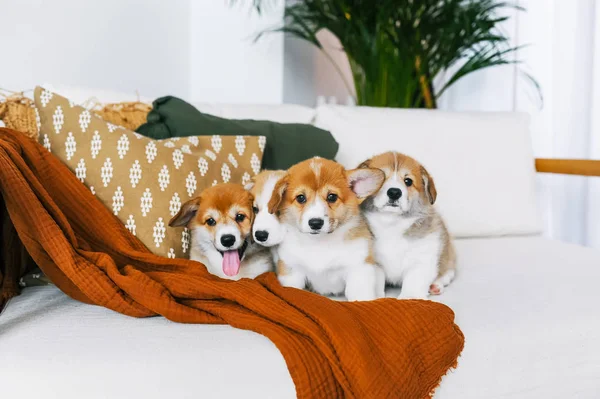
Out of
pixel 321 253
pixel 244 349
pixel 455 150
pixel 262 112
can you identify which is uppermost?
pixel 262 112

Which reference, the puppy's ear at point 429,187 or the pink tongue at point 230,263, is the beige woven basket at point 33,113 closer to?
the pink tongue at point 230,263

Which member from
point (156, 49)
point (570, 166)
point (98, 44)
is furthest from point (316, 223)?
point (156, 49)

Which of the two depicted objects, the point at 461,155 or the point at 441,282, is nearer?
the point at 441,282

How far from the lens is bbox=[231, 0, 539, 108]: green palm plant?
7.32 feet

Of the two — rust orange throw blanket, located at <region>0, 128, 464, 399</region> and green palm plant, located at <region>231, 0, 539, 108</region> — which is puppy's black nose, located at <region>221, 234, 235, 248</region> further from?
green palm plant, located at <region>231, 0, 539, 108</region>

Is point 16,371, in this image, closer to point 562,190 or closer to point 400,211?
point 400,211

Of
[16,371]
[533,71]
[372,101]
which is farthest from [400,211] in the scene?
[533,71]

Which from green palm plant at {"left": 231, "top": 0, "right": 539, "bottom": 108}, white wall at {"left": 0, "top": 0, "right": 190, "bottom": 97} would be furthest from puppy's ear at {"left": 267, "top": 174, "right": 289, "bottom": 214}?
white wall at {"left": 0, "top": 0, "right": 190, "bottom": 97}

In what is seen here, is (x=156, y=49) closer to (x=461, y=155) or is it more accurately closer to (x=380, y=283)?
(x=461, y=155)

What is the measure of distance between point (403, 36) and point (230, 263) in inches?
58.5

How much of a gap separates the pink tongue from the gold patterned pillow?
0.41 ft

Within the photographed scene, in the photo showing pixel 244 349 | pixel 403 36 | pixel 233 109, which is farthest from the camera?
pixel 403 36

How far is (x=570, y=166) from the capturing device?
1835 millimetres

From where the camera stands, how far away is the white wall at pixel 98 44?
2082 mm
